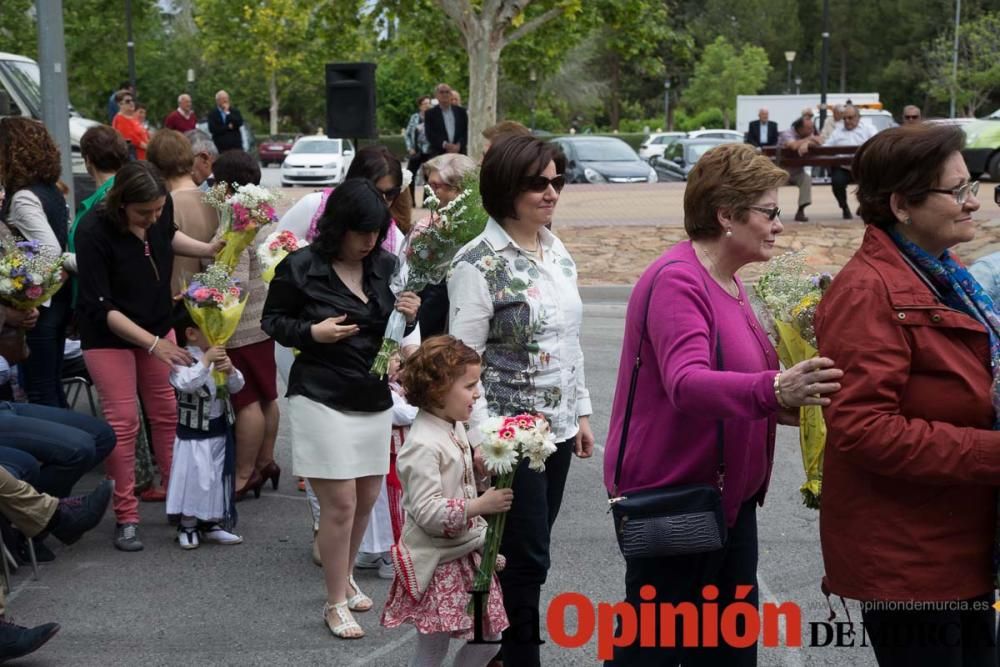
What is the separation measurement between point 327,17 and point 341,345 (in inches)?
775

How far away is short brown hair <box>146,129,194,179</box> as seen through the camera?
7.10m

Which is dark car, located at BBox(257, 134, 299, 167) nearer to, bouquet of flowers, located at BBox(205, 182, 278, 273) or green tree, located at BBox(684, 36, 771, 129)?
green tree, located at BBox(684, 36, 771, 129)

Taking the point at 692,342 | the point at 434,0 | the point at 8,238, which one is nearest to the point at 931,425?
the point at 692,342

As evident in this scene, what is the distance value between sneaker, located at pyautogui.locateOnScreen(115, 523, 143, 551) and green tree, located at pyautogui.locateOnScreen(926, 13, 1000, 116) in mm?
61394

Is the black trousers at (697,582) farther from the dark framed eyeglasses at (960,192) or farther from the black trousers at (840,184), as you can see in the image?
the black trousers at (840,184)

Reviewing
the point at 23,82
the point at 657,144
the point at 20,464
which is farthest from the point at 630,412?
the point at 657,144

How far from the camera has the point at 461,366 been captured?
411 cm

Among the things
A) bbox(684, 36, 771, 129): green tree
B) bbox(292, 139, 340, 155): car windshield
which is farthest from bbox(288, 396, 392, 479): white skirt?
bbox(684, 36, 771, 129): green tree

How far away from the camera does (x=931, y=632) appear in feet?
10.1

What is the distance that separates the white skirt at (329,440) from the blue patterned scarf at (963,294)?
2.51 metres

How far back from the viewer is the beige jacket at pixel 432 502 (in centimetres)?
408

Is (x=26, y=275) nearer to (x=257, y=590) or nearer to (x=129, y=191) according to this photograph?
(x=129, y=191)

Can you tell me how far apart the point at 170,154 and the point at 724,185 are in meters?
4.37

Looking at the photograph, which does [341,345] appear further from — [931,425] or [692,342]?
[931,425]
